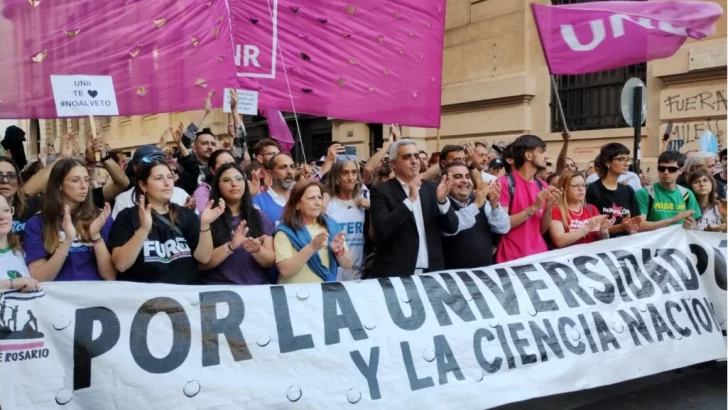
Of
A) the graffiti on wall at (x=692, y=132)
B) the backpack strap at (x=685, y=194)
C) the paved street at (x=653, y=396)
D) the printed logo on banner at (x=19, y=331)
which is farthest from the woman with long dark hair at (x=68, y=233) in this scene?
the graffiti on wall at (x=692, y=132)

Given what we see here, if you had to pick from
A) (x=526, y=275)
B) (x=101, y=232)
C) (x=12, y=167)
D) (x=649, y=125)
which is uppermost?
(x=649, y=125)

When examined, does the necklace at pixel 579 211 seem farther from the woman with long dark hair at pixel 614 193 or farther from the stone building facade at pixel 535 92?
the stone building facade at pixel 535 92

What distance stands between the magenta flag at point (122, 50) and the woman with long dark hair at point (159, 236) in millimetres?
1276

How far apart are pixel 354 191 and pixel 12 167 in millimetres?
2155

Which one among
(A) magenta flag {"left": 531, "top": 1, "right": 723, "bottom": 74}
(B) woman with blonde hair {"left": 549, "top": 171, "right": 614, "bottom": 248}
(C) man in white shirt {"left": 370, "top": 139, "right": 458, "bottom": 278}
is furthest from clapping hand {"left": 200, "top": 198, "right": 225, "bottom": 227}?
(A) magenta flag {"left": 531, "top": 1, "right": 723, "bottom": 74}

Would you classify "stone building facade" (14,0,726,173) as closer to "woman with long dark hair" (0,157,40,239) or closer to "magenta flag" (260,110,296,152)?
"magenta flag" (260,110,296,152)

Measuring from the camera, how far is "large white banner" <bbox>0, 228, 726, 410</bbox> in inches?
115

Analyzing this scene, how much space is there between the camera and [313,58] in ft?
17.5

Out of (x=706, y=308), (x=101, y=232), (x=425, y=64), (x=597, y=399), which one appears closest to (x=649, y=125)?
(x=425, y=64)

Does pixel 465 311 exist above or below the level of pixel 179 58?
below

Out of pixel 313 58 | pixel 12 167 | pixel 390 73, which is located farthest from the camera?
pixel 390 73

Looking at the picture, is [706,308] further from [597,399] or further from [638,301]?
[597,399]

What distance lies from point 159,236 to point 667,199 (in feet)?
13.1

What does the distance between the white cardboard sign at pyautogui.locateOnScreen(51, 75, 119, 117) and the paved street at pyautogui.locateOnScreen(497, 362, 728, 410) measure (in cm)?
335
